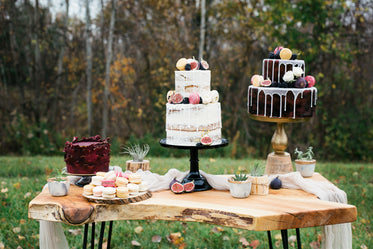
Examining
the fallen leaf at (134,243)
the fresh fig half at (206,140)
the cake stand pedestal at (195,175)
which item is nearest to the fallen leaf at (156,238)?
the fallen leaf at (134,243)

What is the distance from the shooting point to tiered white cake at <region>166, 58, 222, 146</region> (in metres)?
2.94

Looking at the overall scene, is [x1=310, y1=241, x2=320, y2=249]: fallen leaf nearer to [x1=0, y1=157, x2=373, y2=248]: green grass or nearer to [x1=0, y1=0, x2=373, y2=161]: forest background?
[x1=0, y1=157, x2=373, y2=248]: green grass

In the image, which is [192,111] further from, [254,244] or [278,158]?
[254,244]

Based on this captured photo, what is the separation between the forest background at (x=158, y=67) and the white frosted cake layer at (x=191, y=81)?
579cm

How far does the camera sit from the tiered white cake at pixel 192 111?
2941 millimetres

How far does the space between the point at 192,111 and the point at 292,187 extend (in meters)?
1.01

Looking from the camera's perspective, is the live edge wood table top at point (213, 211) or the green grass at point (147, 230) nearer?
the live edge wood table top at point (213, 211)

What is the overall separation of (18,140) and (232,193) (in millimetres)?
7073

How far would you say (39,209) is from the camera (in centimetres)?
266

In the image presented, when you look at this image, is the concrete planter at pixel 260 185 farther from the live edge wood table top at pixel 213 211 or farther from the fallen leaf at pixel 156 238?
the fallen leaf at pixel 156 238

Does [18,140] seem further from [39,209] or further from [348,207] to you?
[348,207]

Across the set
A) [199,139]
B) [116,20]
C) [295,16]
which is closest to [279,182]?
[199,139]

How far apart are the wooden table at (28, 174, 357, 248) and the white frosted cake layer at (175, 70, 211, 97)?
0.80 metres

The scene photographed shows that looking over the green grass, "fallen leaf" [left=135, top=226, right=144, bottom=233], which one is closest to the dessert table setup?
the green grass
